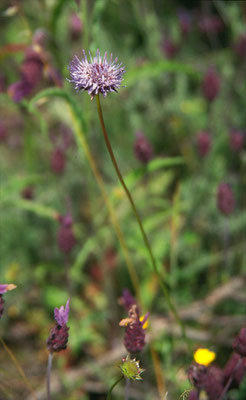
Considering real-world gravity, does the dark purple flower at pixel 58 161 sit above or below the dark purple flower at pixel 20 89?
below

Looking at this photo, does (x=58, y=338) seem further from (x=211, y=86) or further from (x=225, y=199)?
(x=211, y=86)

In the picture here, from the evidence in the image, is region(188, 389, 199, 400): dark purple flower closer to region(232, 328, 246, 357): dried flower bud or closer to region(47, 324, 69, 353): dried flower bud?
region(232, 328, 246, 357): dried flower bud

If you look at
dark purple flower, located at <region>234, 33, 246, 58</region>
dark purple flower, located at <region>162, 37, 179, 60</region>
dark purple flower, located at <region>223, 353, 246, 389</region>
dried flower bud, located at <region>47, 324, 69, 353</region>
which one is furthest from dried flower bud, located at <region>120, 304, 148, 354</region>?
dark purple flower, located at <region>162, 37, 179, 60</region>

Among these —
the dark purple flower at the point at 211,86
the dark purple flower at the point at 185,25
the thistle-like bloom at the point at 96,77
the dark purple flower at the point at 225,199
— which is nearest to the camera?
the thistle-like bloom at the point at 96,77

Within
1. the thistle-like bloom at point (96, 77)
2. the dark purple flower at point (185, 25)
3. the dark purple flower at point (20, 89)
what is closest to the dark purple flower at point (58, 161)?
the dark purple flower at point (20, 89)

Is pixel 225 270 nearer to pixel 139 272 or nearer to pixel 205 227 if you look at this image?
pixel 205 227

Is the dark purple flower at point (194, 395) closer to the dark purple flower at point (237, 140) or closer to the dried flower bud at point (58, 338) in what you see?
the dried flower bud at point (58, 338)

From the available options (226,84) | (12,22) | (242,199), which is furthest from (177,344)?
(12,22)
